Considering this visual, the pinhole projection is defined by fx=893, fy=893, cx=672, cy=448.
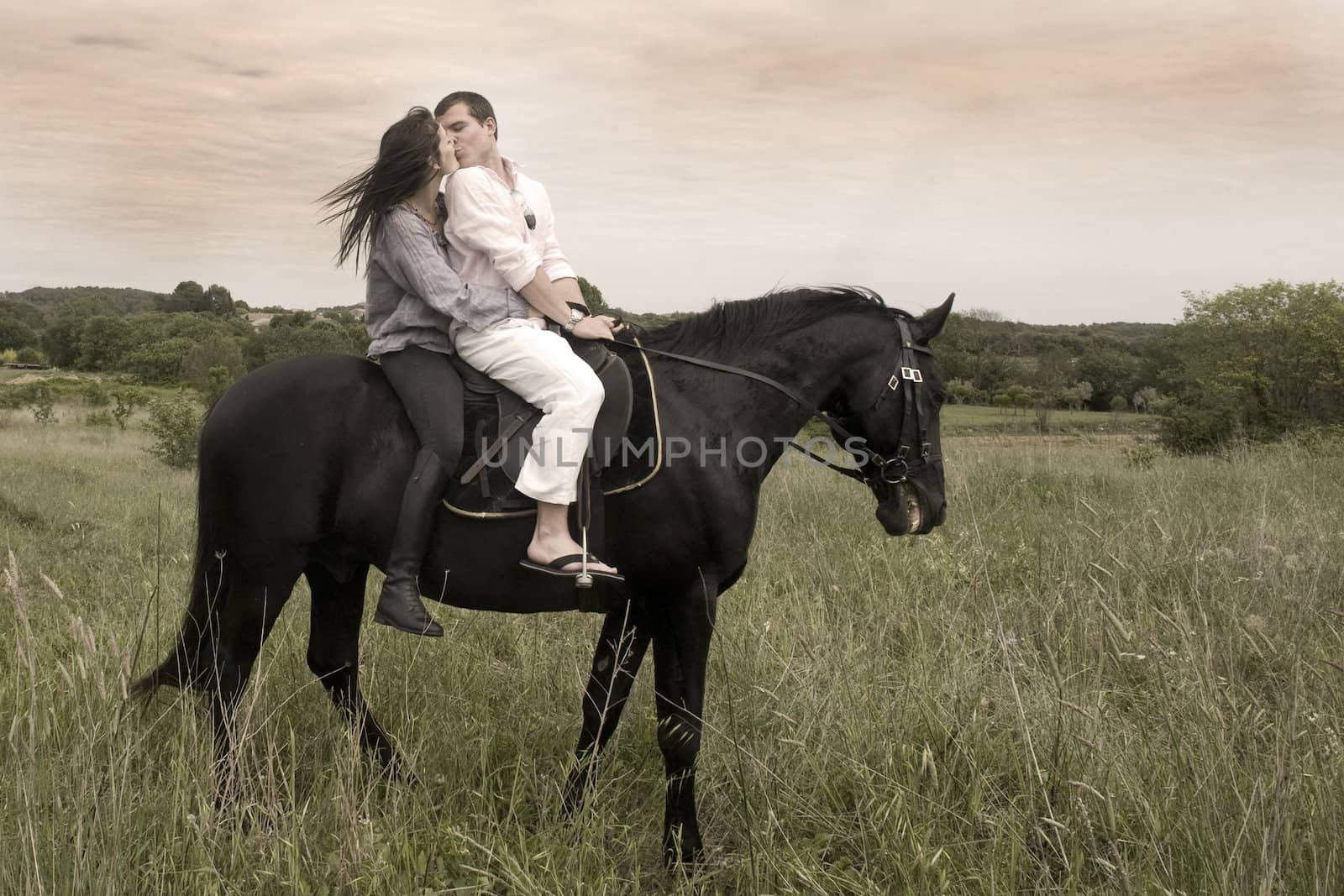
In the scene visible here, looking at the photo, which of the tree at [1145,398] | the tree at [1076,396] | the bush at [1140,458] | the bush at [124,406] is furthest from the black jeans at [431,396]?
the bush at [124,406]

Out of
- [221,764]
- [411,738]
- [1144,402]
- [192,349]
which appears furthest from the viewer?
[192,349]

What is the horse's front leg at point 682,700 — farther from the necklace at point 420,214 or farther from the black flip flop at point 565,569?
the necklace at point 420,214

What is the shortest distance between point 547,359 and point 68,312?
2925 inches

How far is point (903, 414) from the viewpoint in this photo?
3.69m

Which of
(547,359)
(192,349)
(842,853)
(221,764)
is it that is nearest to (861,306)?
(547,359)

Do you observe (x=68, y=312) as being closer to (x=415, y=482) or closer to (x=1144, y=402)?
(x=1144, y=402)

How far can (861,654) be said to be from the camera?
5031 mm

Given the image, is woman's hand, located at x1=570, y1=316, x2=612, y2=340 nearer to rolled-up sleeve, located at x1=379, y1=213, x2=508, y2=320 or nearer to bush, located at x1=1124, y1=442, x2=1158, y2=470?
rolled-up sleeve, located at x1=379, y1=213, x2=508, y2=320

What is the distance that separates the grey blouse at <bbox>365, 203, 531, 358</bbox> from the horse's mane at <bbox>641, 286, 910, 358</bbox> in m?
0.69

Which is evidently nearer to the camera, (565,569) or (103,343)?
(565,569)

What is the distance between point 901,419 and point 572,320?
4.63 ft

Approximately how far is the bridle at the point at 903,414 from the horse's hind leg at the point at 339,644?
1.72 meters

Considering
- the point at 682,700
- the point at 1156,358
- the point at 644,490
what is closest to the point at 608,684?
the point at 682,700

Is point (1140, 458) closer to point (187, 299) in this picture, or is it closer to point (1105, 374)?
point (1105, 374)
